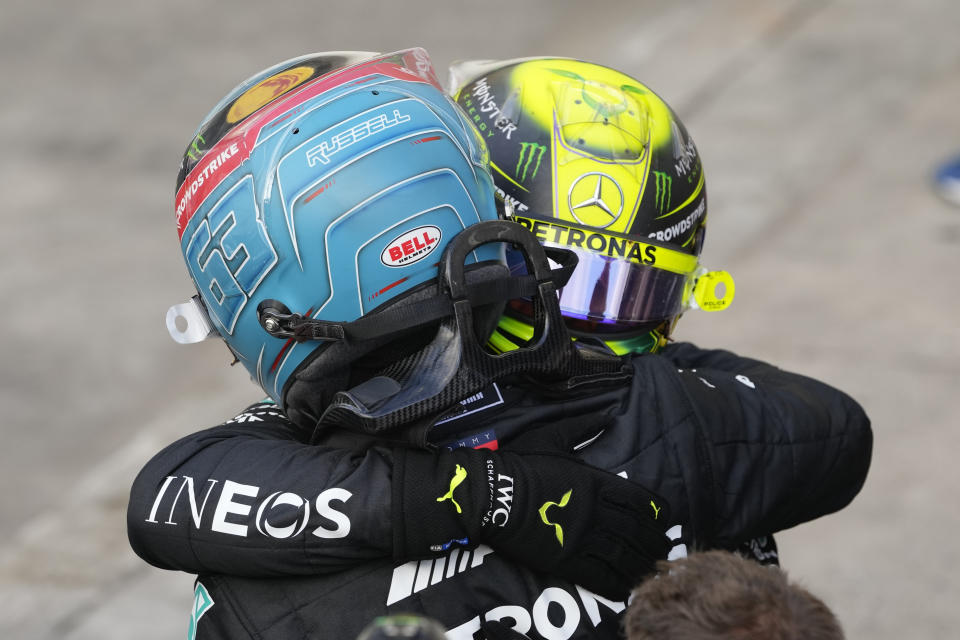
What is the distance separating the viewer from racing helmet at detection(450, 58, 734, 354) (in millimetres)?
1885

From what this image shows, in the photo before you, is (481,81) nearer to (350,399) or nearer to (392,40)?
(350,399)

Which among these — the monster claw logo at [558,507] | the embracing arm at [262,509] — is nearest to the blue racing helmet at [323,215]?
the embracing arm at [262,509]

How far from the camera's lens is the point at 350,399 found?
1.53 metres

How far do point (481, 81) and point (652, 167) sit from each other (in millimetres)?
418

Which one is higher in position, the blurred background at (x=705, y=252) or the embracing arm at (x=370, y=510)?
the embracing arm at (x=370, y=510)

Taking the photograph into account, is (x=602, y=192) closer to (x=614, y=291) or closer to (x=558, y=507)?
(x=614, y=291)

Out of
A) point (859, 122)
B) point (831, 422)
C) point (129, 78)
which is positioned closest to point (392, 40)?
point (129, 78)

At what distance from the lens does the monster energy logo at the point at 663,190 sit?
195 centimetres

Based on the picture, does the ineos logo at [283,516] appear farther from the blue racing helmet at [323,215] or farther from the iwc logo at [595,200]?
the iwc logo at [595,200]

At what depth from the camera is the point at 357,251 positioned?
1.59m

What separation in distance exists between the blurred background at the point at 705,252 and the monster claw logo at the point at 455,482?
2.60 metres

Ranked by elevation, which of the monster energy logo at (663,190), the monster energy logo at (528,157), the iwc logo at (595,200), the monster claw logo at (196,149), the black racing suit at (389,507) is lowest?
the black racing suit at (389,507)

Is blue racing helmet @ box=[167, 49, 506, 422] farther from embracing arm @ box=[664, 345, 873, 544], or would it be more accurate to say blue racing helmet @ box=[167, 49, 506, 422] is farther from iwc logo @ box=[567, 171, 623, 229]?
embracing arm @ box=[664, 345, 873, 544]

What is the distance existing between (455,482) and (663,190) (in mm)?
765
